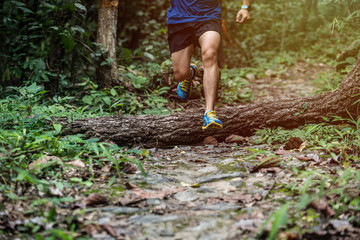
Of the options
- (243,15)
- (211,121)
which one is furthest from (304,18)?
(211,121)

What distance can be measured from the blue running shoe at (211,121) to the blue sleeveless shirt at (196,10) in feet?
3.65

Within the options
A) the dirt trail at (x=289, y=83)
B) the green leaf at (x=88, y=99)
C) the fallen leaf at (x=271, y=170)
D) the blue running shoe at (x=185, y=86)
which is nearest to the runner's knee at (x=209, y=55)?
the blue running shoe at (x=185, y=86)

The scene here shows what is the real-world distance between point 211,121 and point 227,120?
1.10ft

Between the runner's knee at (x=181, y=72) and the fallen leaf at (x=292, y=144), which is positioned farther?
the runner's knee at (x=181, y=72)

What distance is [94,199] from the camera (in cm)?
192

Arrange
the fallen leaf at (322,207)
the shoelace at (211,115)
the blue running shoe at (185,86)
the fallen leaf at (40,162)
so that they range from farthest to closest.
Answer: the blue running shoe at (185,86) < the shoelace at (211,115) < the fallen leaf at (40,162) < the fallen leaf at (322,207)

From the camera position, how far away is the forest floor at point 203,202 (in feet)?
5.31

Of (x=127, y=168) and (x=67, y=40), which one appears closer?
(x=127, y=168)

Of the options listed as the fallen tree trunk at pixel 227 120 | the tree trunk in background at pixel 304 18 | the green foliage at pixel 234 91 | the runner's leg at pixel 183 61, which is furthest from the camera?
the tree trunk in background at pixel 304 18

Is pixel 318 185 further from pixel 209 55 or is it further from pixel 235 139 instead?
pixel 209 55

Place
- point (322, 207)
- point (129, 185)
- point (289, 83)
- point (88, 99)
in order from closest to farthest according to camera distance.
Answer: point (322, 207)
point (129, 185)
point (88, 99)
point (289, 83)

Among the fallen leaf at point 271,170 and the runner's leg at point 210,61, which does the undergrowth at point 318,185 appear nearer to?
the fallen leaf at point 271,170

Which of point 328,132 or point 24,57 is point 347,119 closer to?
point 328,132

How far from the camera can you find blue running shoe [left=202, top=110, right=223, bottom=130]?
3.25 meters
